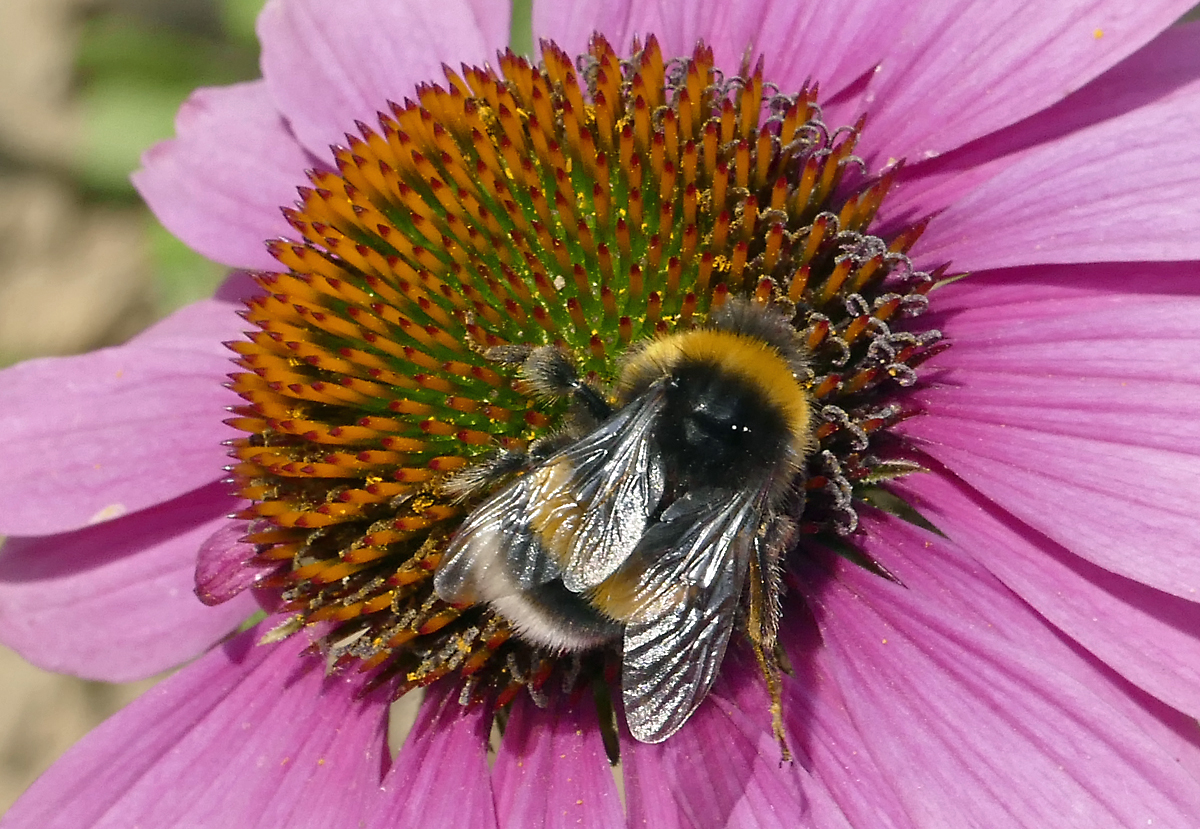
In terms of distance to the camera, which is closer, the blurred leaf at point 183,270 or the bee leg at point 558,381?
the bee leg at point 558,381

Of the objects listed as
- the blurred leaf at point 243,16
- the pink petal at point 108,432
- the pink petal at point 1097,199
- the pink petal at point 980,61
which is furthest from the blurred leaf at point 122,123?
the pink petal at point 1097,199

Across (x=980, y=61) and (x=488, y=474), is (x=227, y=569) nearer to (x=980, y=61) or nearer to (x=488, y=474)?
(x=488, y=474)

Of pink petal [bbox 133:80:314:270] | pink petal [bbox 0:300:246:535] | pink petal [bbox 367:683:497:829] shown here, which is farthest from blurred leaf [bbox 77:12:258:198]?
pink petal [bbox 367:683:497:829]

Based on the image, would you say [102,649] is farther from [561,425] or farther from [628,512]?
[628,512]

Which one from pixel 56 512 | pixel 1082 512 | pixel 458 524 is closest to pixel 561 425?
pixel 458 524

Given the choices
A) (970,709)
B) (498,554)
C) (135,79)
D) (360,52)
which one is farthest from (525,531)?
(135,79)

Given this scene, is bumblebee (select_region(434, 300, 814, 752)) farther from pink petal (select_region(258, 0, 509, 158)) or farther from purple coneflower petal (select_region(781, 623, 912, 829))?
pink petal (select_region(258, 0, 509, 158))

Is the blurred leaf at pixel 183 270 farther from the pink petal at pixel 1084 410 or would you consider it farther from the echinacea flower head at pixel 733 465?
the pink petal at pixel 1084 410
